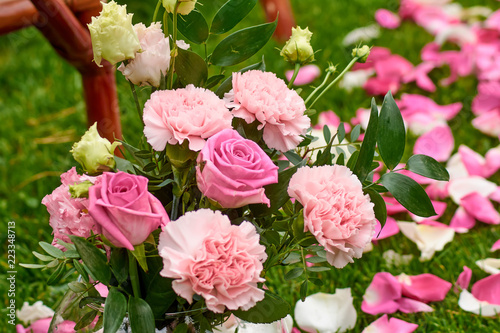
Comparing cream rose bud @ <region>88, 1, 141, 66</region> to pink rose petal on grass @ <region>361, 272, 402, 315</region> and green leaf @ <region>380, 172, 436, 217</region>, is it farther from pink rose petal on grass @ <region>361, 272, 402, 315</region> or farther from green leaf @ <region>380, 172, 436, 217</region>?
pink rose petal on grass @ <region>361, 272, 402, 315</region>

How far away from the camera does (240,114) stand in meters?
0.58

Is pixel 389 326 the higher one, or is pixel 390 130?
pixel 390 130

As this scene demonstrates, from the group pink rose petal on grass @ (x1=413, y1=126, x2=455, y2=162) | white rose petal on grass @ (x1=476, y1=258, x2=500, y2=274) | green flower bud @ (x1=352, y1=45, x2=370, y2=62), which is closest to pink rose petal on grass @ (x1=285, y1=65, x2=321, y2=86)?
pink rose petal on grass @ (x1=413, y1=126, x2=455, y2=162)

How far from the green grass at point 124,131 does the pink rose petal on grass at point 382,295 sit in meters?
0.03

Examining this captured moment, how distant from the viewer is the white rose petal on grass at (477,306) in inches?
37.1

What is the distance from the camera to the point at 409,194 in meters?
0.65

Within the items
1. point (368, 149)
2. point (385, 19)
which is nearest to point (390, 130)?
point (368, 149)

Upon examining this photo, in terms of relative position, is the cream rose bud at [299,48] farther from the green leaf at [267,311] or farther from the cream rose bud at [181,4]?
the green leaf at [267,311]

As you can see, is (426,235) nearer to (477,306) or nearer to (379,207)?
(477,306)

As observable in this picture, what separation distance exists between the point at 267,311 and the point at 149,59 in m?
0.28

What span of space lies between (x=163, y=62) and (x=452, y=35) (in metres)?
1.55

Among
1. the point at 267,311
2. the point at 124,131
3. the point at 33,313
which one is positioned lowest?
the point at 124,131

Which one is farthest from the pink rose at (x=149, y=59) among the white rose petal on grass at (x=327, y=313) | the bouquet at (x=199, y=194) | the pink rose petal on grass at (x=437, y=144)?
the pink rose petal on grass at (x=437, y=144)

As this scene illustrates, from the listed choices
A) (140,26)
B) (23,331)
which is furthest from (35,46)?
(140,26)
